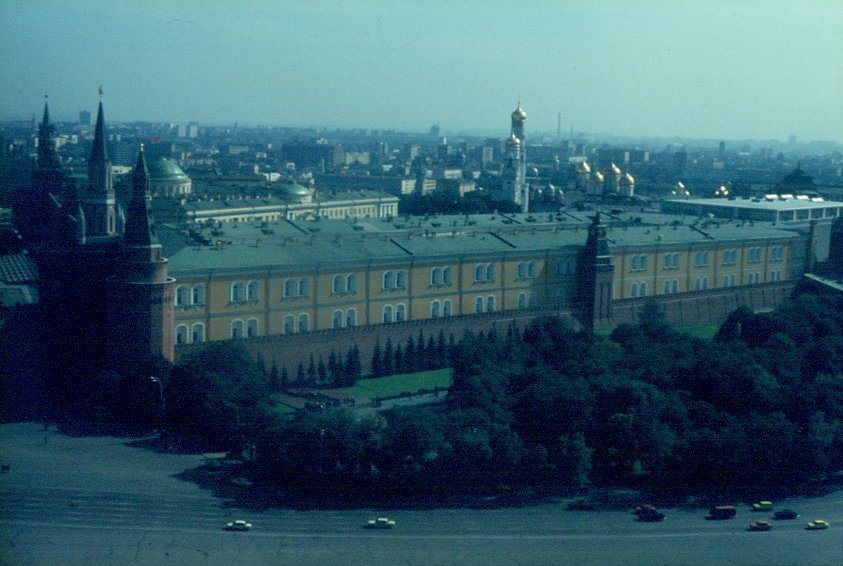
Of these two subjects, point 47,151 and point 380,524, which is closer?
point 380,524

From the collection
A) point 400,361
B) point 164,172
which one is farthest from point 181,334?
point 164,172

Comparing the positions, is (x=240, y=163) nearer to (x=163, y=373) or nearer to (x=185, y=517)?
(x=163, y=373)

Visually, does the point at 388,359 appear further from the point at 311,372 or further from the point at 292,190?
the point at 292,190

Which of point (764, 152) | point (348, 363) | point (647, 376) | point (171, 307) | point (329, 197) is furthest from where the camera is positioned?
point (764, 152)

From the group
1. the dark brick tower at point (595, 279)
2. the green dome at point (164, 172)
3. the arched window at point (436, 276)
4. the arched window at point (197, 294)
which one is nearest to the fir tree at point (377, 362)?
the arched window at point (436, 276)

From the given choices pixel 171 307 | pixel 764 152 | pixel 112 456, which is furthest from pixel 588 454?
pixel 764 152
